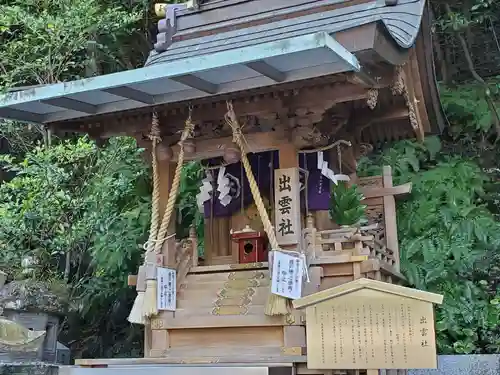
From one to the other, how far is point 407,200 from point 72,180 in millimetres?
5234

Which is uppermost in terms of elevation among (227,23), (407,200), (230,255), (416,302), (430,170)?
(227,23)

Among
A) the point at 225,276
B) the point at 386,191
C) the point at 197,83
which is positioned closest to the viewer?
the point at 197,83

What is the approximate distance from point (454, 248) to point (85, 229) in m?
5.15

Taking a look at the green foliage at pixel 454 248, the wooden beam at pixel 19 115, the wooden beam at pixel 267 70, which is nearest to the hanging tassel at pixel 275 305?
the wooden beam at pixel 267 70

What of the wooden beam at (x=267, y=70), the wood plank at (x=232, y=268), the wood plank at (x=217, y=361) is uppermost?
the wooden beam at (x=267, y=70)

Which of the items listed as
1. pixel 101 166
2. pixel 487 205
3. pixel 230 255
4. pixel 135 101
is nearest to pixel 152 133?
pixel 135 101

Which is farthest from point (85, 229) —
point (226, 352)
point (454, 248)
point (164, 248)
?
point (454, 248)

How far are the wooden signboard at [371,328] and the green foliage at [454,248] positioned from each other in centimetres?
327

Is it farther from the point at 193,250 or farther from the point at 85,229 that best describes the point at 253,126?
the point at 85,229

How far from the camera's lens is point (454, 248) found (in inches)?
299

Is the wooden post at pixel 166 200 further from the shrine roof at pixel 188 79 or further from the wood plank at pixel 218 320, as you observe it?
the shrine roof at pixel 188 79

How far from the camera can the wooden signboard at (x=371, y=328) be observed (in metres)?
4.02

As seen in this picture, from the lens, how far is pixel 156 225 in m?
5.66

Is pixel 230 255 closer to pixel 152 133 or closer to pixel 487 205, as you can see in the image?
pixel 152 133
